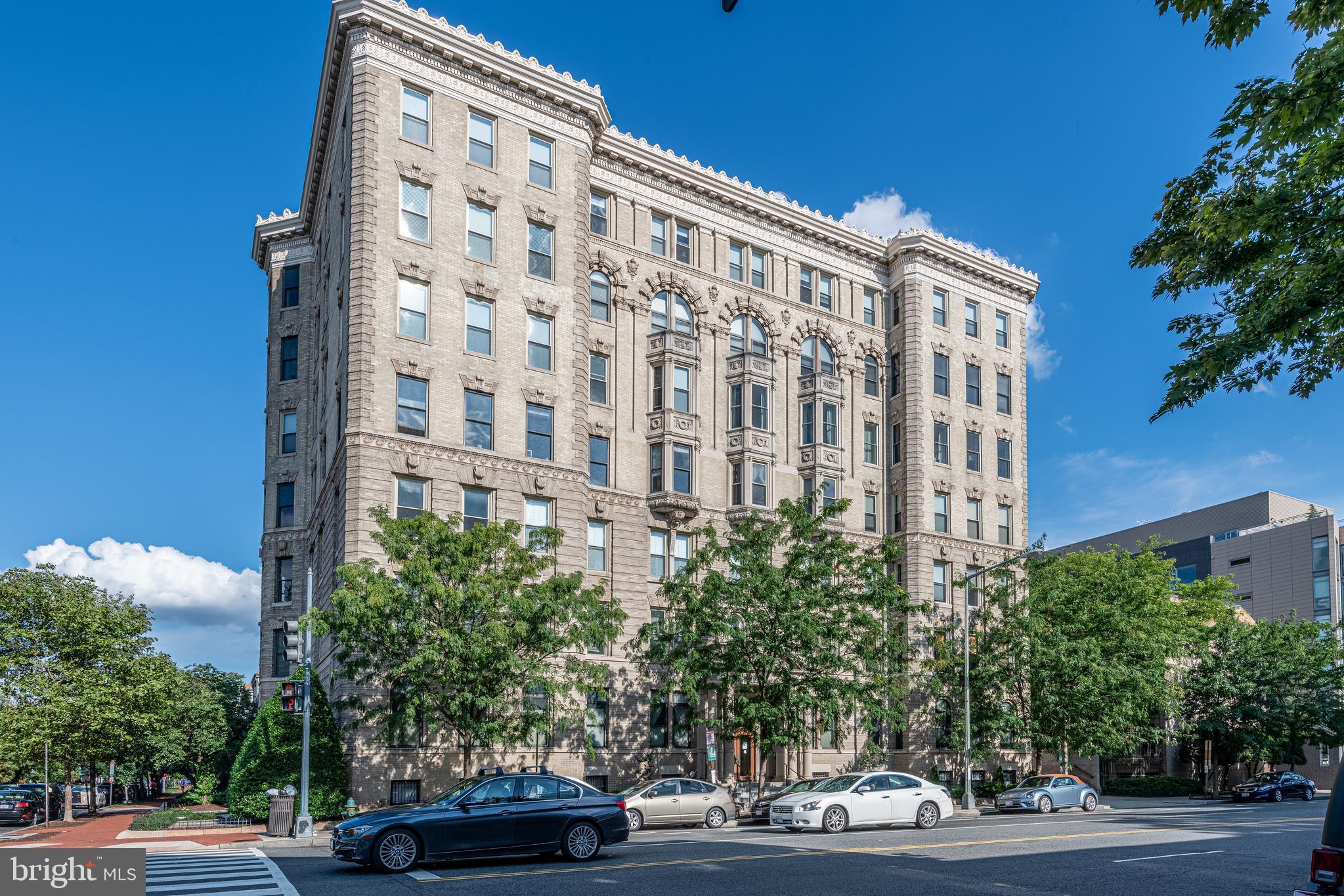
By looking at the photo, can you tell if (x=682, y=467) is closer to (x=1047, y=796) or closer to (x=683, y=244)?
(x=683, y=244)

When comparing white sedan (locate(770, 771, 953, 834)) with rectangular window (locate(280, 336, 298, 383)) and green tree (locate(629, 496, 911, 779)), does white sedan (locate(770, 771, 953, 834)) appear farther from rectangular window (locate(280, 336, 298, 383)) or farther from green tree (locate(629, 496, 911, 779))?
rectangular window (locate(280, 336, 298, 383))

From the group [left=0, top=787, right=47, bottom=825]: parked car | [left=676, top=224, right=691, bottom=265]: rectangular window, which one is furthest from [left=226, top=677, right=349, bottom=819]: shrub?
[left=676, top=224, right=691, bottom=265]: rectangular window

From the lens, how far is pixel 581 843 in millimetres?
19750

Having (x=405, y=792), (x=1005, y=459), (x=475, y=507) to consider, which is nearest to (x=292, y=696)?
(x=405, y=792)

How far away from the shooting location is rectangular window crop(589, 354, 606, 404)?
41344 mm

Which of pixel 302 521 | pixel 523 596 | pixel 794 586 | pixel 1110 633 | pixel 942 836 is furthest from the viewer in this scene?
pixel 302 521

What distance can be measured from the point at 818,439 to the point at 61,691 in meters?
30.9

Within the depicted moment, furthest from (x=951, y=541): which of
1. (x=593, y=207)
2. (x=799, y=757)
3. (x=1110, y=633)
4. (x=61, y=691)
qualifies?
(x=61, y=691)

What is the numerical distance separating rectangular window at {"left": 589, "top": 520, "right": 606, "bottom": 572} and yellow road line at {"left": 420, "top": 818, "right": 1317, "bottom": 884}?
17.0 meters

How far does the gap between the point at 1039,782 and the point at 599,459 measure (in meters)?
19.3

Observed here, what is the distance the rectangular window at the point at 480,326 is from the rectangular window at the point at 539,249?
7.52ft

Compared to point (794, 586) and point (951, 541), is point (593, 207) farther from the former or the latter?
point (951, 541)

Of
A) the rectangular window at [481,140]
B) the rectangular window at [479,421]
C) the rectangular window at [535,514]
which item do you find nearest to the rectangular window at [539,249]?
the rectangular window at [481,140]

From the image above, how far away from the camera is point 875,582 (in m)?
37.9
